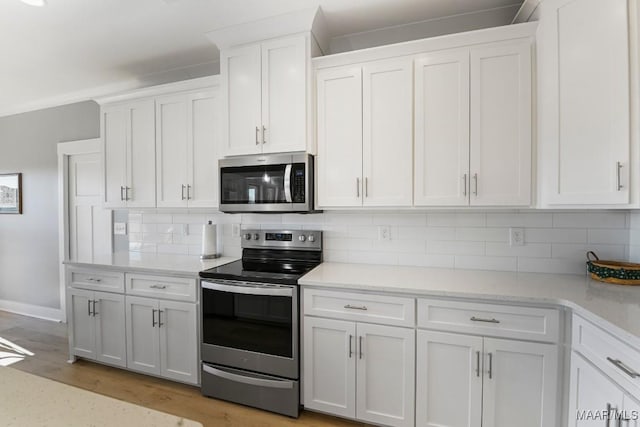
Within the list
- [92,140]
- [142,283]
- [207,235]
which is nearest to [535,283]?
[207,235]

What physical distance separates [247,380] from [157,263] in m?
1.23

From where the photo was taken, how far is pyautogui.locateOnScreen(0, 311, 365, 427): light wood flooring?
6.54ft

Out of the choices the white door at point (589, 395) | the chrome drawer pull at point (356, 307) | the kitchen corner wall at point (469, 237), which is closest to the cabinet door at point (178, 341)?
the kitchen corner wall at point (469, 237)

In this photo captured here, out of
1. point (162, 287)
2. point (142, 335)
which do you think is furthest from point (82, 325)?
point (162, 287)

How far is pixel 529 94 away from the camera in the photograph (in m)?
1.79

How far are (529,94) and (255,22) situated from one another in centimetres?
186

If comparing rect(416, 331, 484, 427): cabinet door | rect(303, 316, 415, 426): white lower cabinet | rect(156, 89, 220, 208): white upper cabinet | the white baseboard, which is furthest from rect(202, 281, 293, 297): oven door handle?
Result: the white baseboard

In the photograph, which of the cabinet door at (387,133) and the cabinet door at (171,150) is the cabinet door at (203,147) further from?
the cabinet door at (387,133)

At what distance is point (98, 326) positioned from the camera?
8.48ft

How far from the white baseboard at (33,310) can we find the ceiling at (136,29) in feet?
8.85

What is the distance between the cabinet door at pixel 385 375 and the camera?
5.83 ft

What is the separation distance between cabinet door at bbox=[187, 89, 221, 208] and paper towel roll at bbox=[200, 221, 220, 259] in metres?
0.25

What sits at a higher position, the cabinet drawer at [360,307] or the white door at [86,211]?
the white door at [86,211]

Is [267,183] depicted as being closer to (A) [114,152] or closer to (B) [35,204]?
(A) [114,152]
